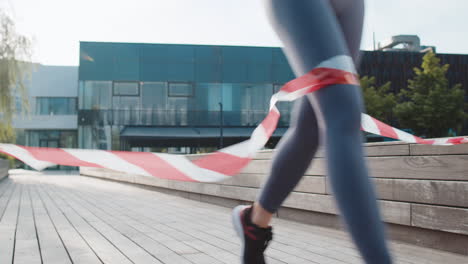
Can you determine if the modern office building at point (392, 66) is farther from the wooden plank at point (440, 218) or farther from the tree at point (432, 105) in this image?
the wooden plank at point (440, 218)

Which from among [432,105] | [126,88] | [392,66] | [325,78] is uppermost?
[392,66]

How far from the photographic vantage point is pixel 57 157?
1.73 meters

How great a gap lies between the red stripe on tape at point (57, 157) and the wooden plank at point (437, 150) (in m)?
2.10

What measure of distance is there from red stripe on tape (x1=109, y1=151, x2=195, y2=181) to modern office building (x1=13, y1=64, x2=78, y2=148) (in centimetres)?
3651

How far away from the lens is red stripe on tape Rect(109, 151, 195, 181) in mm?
1504

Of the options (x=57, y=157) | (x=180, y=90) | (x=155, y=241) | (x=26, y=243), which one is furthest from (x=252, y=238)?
(x=180, y=90)

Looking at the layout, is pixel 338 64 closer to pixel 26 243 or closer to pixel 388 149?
pixel 388 149

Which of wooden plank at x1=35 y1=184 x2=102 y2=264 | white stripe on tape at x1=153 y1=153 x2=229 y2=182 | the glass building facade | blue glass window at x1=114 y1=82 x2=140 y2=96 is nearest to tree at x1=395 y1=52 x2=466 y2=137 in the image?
the glass building facade

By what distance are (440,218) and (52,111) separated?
3731 cm

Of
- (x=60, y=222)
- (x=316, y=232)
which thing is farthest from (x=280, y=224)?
(x=60, y=222)

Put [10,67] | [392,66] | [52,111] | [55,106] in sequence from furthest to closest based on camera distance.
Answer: [392,66] → [52,111] → [55,106] → [10,67]

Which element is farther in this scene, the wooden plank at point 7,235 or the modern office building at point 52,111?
the modern office building at point 52,111

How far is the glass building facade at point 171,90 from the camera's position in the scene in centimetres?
3219

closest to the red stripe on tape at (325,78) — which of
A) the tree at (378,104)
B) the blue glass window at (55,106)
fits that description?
the tree at (378,104)
